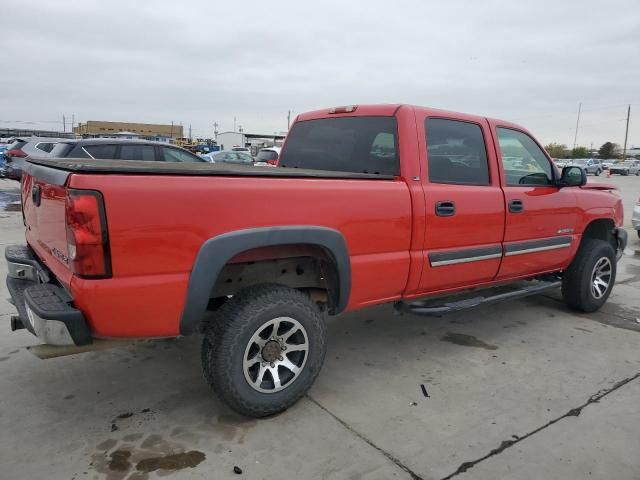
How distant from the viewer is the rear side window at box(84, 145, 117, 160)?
8.82 metres

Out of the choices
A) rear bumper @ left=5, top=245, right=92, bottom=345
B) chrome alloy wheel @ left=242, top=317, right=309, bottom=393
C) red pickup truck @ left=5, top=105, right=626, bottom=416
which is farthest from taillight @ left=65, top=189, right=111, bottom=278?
chrome alloy wheel @ left=242, top=317, right=309, bottom=393

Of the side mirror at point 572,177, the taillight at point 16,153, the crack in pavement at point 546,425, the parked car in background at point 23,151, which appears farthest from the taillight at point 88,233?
the taillight at point 16,153

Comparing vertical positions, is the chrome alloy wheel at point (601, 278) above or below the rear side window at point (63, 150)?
below

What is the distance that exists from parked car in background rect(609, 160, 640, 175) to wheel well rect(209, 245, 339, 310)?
5250 cm

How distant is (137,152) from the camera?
936 centimetres

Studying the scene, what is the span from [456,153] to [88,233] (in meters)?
2.70

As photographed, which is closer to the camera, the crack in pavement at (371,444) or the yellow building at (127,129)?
the crack in pavement at (371,444)

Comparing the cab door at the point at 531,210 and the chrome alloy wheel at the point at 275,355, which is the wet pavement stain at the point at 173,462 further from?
the cab door at the point at 531,210

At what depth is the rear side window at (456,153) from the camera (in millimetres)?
3680

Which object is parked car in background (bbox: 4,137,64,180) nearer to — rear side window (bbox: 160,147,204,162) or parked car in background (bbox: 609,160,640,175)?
rear side window (bbox: 160,147,204,162)

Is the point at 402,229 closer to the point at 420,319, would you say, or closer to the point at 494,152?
the point at 494,152

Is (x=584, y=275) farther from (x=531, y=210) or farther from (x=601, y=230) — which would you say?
(x=531, y=210)

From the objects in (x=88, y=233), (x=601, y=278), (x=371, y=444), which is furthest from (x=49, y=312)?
(x=601, y=278)

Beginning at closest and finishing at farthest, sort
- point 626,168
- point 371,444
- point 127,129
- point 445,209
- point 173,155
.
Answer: point 371,444
point 445,209
point 173,155
point 626,168
point 127,129
